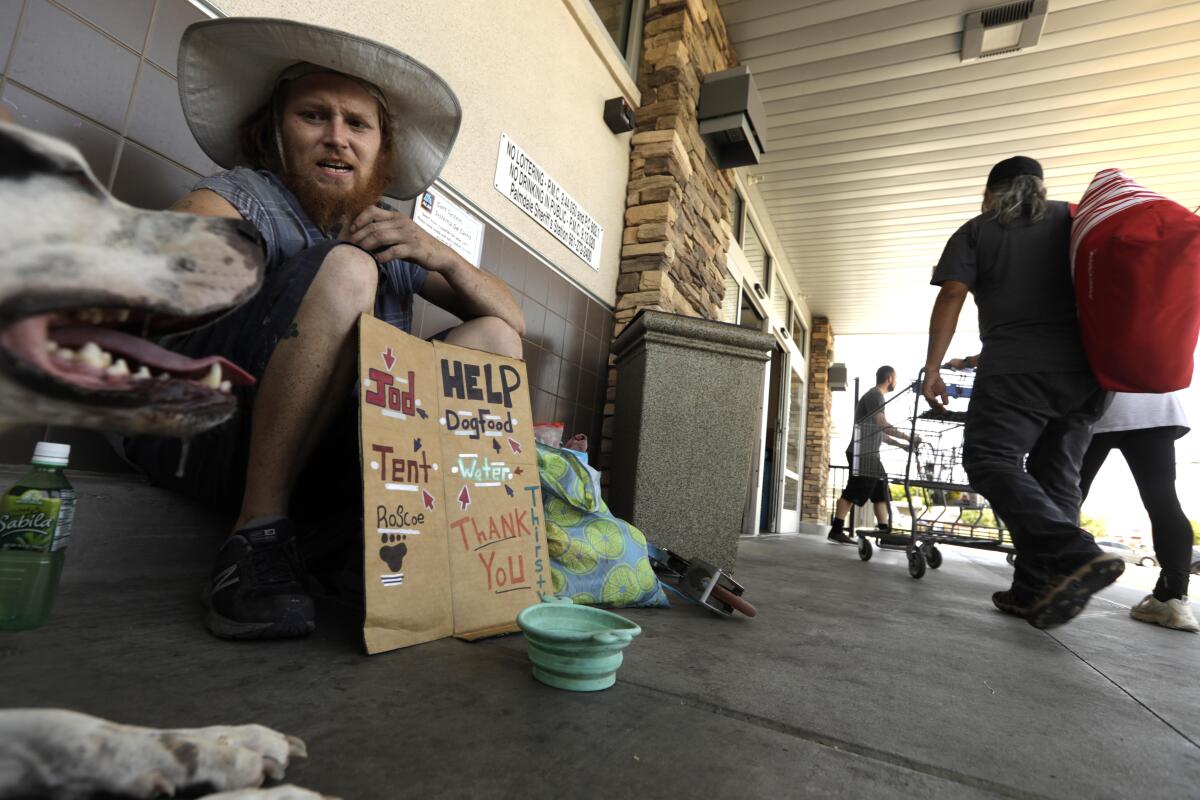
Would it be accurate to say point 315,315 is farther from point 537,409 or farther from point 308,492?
point 537,409

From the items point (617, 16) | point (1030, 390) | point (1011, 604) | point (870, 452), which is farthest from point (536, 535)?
point (870, 452)

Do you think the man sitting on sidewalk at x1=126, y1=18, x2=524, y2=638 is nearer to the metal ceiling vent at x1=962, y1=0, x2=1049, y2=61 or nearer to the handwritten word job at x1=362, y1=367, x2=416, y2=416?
the handwritten word job at x1=362, y1=367, x2=416, y2=416

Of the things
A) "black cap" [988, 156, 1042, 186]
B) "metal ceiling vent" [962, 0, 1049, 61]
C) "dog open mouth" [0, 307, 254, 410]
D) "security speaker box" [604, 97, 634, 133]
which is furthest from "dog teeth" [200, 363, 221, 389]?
"metal ceiling vent" [962, 0, 1049, 61]

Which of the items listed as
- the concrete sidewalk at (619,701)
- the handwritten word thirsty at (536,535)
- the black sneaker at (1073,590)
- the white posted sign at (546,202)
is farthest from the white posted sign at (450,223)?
the black sneaker at (1073,590)

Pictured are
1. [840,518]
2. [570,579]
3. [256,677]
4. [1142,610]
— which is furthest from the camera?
[840,518]

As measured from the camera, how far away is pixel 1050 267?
6.96 feet

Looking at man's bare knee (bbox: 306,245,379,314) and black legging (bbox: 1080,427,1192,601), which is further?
black legging (bbox: 1080,427,1192,601)

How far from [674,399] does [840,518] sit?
14.5 feet

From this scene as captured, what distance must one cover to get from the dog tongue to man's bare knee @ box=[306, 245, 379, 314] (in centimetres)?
47

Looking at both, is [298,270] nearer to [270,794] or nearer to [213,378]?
[213,378]

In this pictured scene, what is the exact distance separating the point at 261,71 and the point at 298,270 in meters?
0.60

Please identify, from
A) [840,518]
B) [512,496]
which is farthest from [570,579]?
[840,518]

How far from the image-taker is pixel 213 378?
70 centimetres

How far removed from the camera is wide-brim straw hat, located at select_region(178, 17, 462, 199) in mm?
1281
